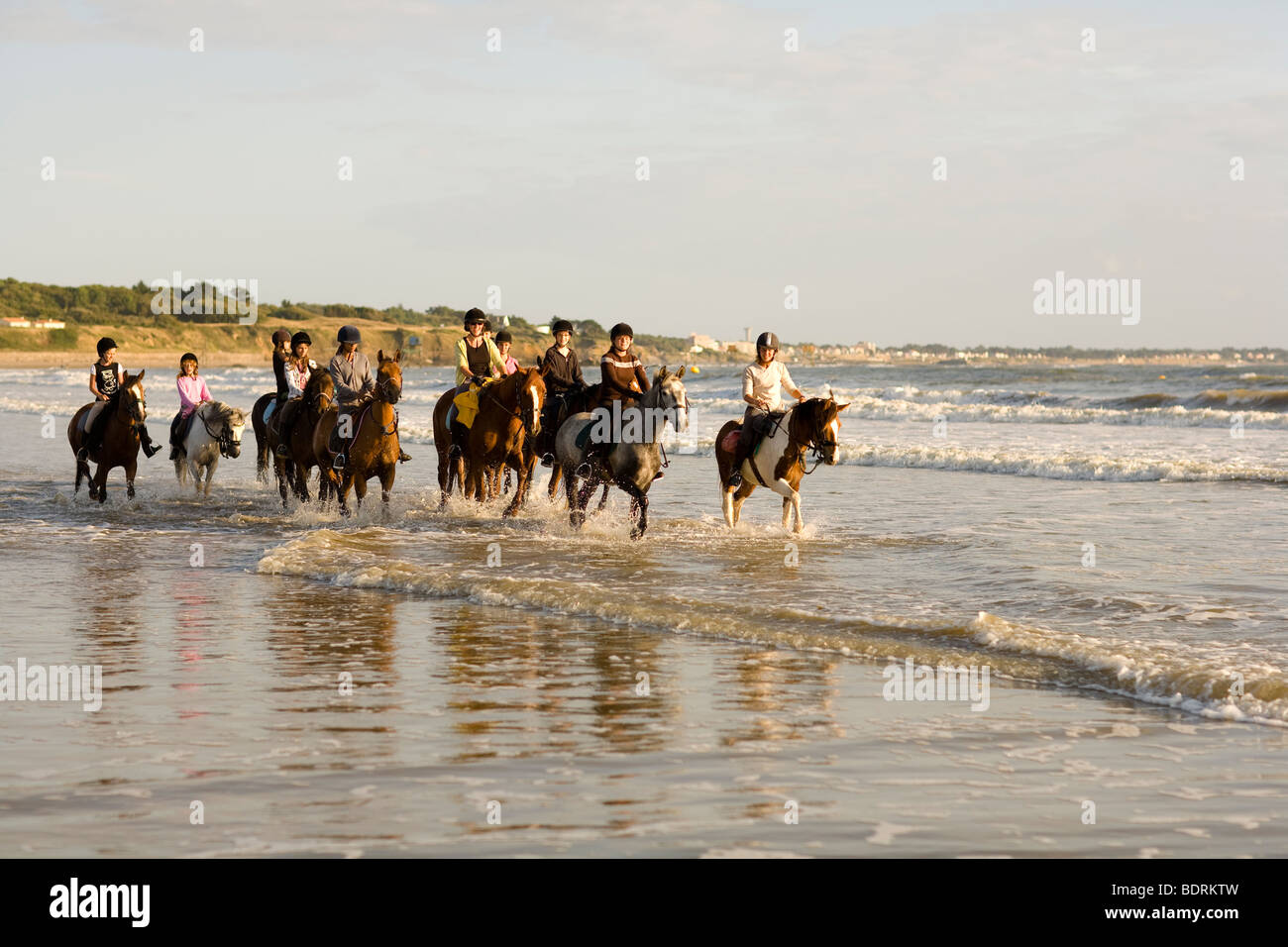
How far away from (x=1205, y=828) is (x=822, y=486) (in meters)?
17.6

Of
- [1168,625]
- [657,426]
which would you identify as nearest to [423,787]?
[1168,625]

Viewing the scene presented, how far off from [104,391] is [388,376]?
5698 mm

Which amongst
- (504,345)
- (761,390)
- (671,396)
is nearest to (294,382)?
(504,345)

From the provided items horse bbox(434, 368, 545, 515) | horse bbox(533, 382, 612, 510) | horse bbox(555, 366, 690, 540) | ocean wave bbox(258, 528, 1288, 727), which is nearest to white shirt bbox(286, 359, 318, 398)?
horse bbox(434, 368, 545, 515)

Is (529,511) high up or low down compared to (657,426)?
down

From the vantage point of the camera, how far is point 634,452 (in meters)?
15.2

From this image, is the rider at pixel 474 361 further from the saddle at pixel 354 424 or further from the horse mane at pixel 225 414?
the horse mane at pixel 225 414

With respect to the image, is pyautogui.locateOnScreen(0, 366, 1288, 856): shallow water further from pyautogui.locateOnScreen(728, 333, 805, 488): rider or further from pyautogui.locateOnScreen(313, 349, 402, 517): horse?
pyautogui.locateOnScreen(728, 333, 805, 488): rider

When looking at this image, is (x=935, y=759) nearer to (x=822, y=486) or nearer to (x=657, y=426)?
(x=657, y=426)

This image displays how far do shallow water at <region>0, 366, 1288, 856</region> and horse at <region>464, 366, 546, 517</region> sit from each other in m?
0.74

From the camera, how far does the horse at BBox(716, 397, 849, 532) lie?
1434 cm

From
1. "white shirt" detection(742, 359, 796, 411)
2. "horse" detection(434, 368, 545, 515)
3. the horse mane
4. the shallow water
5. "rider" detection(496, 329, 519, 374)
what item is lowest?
the shallow water

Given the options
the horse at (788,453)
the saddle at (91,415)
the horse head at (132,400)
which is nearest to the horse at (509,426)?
the horse at (788,453)

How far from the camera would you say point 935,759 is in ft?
→ 21.2
